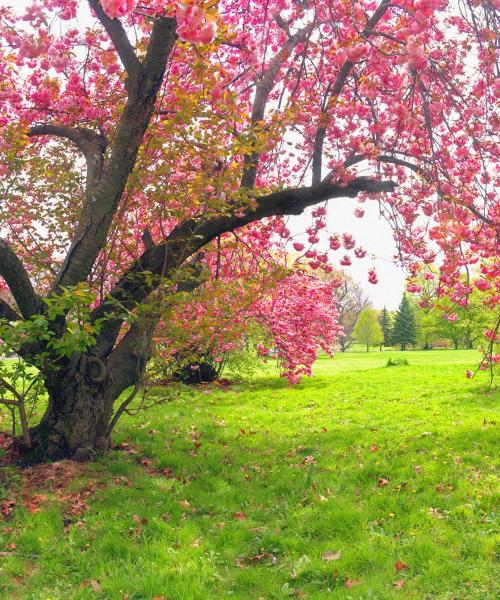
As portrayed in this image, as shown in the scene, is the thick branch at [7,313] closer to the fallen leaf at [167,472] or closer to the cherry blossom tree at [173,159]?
the cherry blossom tree at [173,159]

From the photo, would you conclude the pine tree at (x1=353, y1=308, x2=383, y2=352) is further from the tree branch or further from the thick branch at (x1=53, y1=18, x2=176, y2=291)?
the thick branch at (x1=53, y1=18, x2=176, y2=291)

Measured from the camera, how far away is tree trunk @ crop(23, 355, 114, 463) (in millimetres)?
5609

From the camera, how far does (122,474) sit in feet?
18.1

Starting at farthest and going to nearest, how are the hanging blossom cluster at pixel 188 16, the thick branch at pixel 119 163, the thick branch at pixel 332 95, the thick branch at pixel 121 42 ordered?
the thick branch at pixel 332 95, the thick branch at pixel 121 42, the thick branch at pixel 119 163, the hanging blossom cluster at pixel 188 16

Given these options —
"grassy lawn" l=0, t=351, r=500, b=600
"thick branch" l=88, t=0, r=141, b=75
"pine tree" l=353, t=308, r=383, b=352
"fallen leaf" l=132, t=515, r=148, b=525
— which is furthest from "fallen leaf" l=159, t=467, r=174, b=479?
"pine tree" l=353, t=308, r=383, b=352

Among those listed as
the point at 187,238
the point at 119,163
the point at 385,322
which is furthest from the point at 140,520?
the point at 385,322

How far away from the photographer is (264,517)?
475cm

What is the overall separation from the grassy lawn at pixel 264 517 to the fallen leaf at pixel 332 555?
2 cm

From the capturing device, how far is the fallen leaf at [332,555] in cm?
387

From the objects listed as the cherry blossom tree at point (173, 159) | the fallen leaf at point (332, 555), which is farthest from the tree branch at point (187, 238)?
the fallen leaf at point (332, 555)

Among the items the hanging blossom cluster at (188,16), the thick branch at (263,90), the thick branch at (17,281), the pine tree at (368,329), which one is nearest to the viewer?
the hanging blossom cluster at (188,16)

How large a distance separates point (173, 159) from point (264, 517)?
158 inches

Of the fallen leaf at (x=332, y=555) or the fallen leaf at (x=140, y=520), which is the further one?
the fallen leaf at (x=140, y=520)

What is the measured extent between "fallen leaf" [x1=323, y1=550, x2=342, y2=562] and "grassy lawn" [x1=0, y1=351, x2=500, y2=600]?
0.02 meters
